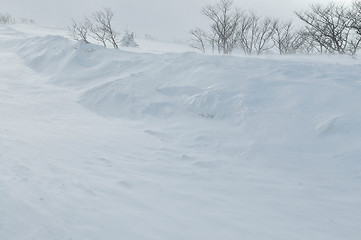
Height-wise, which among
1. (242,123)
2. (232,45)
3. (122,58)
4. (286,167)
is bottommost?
(286,167)

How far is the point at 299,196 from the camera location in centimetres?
398

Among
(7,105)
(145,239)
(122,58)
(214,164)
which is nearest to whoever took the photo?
(145,239)

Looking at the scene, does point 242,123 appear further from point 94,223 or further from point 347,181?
point 94,223

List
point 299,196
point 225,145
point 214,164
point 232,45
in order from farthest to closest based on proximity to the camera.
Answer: point 232,45, point 225,145, point 214,164, point 299,196

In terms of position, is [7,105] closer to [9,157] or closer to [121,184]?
[9,157]

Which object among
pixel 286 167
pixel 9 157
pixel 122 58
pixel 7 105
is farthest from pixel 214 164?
pixel 122 58

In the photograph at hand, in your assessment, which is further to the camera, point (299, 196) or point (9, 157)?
point (9, 157)

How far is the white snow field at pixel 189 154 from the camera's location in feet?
10.9

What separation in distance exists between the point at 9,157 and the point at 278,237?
3.82m

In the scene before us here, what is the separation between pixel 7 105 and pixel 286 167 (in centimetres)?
674

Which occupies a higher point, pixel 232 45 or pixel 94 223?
pixel 232 45

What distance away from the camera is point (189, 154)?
17.4 feet

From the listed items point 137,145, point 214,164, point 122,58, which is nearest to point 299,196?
point 214,164

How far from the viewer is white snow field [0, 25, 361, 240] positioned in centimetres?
332
